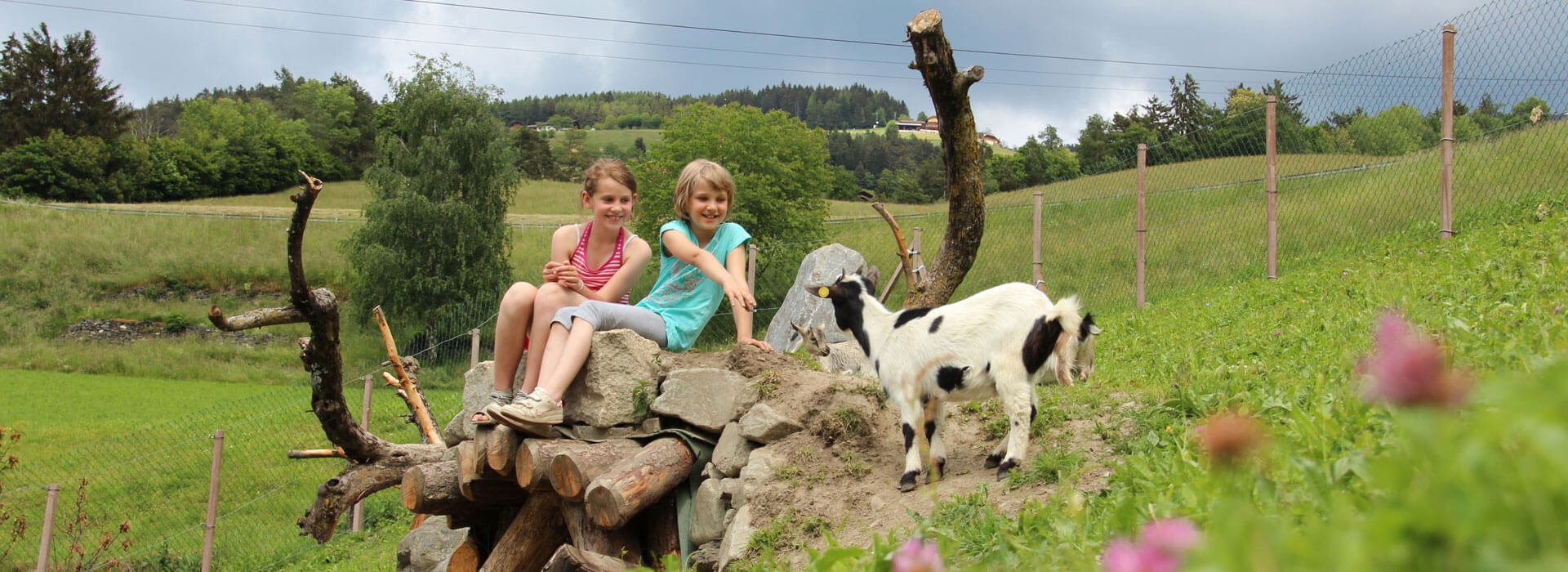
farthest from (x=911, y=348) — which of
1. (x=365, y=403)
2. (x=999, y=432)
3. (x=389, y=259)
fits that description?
(x=389, y=259)

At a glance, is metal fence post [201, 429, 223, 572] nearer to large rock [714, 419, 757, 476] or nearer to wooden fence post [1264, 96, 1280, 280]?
large rock [714, 419, 757, 476]

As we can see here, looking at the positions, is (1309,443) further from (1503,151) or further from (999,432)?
(1503,151)

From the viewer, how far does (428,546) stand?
362 inches

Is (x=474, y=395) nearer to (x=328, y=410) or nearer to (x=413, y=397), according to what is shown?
(x=328, y=410)

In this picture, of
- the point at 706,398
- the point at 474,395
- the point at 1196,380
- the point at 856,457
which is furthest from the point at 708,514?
the point at 1196,380

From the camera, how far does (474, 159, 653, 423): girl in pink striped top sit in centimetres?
652

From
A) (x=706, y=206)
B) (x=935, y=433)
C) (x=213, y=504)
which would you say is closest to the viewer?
(x=935, y=433)

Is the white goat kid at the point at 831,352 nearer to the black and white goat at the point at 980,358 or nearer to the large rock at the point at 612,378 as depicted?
the large rock at the point at 612,378

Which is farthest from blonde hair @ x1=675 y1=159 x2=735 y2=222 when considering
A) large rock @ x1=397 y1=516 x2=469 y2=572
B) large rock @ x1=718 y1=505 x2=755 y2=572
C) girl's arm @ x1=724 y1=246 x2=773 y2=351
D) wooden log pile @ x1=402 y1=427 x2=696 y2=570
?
large rock @ x1=397 y1=516 x2=469 y2=572

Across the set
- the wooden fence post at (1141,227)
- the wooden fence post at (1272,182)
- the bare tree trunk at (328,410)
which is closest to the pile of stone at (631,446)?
the bare tree trunk at (328,410)

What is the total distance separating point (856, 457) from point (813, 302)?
11682 millimetres

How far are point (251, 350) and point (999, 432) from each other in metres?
32.9

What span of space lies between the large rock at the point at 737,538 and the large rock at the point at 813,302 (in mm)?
10386

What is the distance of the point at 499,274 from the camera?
36156 millimetres
